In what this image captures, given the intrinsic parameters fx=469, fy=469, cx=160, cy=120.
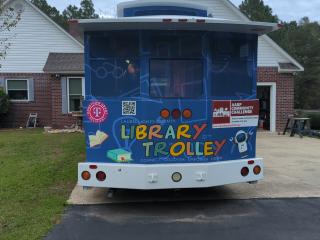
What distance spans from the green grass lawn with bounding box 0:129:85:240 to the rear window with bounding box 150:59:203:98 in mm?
2271

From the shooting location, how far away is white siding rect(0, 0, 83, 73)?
21.4m

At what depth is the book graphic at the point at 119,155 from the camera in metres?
6.69

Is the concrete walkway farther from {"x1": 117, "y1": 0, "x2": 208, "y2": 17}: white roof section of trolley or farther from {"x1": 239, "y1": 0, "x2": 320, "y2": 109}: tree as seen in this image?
{"x1": 239, "y1": 0, "x2": 320, "y2": 109}: tree

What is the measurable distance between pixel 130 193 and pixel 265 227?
2810 millimetres

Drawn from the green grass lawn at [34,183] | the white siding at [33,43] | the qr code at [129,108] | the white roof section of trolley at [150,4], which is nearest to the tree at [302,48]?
the white siding at [33,43]

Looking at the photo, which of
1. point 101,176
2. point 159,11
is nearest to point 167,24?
point 159,11

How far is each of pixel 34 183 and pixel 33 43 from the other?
14276 millimetres

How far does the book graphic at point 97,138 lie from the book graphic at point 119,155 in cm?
20

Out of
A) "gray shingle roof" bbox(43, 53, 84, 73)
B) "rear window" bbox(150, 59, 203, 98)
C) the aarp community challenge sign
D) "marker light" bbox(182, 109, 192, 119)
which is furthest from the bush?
the aarp community challenge sign

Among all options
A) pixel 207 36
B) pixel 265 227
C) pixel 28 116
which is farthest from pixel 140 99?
pixel 28 116

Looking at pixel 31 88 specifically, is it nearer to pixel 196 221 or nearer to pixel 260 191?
pixel 260 191

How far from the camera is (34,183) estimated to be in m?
8.59

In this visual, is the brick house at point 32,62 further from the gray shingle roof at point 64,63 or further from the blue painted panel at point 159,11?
the blue painted panel at point 159,11

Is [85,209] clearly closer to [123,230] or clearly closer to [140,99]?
[123,230]
